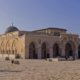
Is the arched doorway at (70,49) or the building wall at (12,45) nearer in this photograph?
the building wall at (12,45)

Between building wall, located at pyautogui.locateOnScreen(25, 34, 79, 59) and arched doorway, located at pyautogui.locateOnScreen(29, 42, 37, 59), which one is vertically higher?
building wall, located at pyautogui.locateOnScreen(25, 34, 79, 59)

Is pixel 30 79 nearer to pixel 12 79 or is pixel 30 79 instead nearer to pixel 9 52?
pixel 12 79

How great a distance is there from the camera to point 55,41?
55.2 meters

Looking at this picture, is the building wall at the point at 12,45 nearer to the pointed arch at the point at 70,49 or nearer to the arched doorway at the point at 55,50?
the arched doorway at the point at 55,50

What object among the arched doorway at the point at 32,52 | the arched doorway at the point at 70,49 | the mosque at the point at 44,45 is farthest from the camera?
the arched doorway at the point at 70,49

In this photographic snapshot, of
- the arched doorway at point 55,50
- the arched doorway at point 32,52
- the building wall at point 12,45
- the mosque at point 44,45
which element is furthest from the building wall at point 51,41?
the building wall at point 12,45

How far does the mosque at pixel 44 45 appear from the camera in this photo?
5312cm

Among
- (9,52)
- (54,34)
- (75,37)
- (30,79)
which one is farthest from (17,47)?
(30,79)

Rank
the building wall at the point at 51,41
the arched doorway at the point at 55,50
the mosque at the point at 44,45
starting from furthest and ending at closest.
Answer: the arched doorway at the point at 55,50 < the mosque at the point at 44,45 < the building wall at the point at 51,41

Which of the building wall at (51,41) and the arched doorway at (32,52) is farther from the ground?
the building wall at (51,41)

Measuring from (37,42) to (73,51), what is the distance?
9.70 m

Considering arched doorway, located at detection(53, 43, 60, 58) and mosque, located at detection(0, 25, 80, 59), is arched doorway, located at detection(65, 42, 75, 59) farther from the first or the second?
arched doorway, located at detection(53, 43, 60, 58)

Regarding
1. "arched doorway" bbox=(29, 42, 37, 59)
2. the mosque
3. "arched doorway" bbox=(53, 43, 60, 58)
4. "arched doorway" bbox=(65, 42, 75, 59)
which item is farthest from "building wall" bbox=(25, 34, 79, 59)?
"arched doorway" bbox=(53, 43, 60, 58)

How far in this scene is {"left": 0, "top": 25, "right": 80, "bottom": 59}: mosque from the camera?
53.1 m
